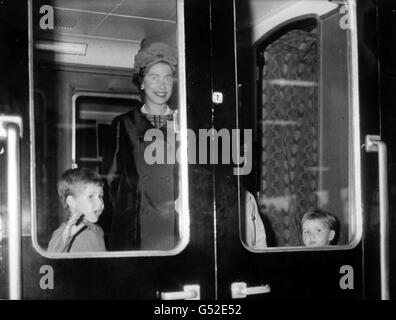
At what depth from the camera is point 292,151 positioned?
2.89 metres

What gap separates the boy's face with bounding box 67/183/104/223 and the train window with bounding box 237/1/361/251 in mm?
928

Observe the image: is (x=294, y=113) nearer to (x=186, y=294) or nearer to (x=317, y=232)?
(x=317, y=232)

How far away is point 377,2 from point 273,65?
0.91m

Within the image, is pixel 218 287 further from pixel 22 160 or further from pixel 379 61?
pixel 379 61

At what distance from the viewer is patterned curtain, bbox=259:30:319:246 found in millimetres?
2828

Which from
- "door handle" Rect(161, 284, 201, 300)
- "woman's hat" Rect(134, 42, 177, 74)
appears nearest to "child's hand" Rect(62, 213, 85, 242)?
"door handle" Rect(161, 284, 201, 300)

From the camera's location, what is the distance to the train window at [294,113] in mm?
2588

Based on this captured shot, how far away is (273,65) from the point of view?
9.66 ft

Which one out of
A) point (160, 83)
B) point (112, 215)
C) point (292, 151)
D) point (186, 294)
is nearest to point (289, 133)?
point (292, 151)

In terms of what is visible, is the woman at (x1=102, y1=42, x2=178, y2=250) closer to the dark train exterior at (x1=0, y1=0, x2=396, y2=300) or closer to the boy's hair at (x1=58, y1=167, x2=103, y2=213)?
the dark train exterior at (x1=0, y1=0, x2=396, y2=300)

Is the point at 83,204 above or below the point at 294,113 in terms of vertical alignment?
below

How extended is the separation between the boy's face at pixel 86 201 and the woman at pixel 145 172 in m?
0.21

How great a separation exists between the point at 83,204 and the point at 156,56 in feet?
2.23

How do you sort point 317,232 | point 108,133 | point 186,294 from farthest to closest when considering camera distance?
point 108,133 < point 317,232 < point 186,294
